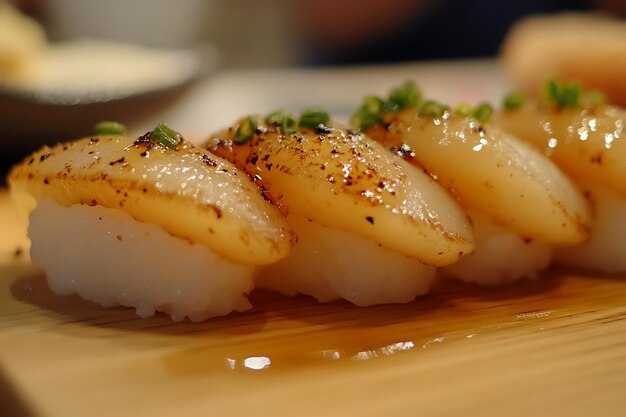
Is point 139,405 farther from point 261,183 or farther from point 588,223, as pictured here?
point 588,223

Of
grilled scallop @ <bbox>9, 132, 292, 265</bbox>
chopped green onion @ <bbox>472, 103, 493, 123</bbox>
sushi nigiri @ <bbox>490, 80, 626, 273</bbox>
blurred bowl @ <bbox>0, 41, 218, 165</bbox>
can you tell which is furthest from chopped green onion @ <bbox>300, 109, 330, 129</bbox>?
blurred bowl @ <bbox>0, 41, 218, 165</bbox>

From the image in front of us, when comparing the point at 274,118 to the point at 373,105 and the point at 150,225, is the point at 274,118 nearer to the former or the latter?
the point at 373,105

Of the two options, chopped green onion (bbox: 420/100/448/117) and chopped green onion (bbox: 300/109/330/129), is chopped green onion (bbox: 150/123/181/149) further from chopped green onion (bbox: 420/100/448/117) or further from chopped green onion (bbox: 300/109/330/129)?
chopped green onion (bbox: 420/100/448/117)

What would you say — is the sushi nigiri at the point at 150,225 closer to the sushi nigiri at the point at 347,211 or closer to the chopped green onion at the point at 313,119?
the sushi nigiri at the point at 347,211

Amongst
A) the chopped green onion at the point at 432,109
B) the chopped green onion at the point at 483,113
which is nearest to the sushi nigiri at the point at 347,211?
the chopped green onion at the point at 432,109

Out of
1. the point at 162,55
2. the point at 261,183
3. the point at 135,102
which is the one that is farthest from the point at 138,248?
the point at 162,55

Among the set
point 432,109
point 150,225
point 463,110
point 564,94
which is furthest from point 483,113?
point 150,225
